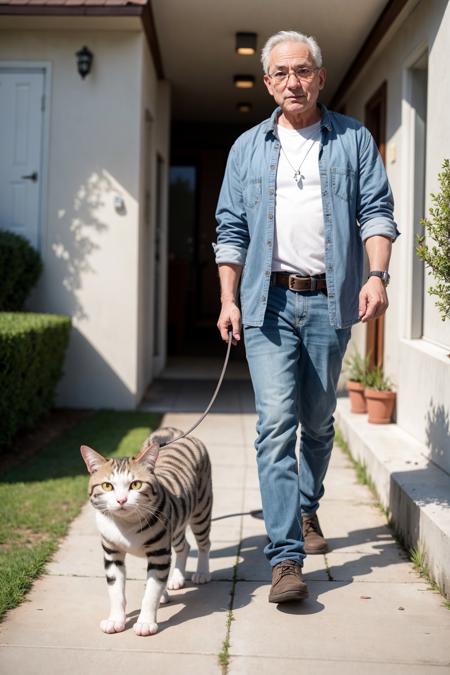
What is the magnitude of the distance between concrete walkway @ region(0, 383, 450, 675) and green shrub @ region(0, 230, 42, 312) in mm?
2946

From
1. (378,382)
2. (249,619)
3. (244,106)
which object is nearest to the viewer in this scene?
(249,619)

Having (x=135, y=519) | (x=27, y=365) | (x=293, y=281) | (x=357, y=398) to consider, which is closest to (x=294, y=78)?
(x=293, y=281)

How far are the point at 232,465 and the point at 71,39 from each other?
158 inches

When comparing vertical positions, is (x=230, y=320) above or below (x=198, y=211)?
below

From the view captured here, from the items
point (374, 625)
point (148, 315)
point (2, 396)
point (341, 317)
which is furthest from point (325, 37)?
point (374, 625)

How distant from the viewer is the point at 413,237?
5.69 metres

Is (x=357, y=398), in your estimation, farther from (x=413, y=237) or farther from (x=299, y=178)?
(x=299, y=178)

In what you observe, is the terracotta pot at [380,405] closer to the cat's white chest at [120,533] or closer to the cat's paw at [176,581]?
the cat's paw at [176,581]

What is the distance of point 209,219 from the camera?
1460 cm

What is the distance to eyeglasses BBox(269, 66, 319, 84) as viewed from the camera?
330cm

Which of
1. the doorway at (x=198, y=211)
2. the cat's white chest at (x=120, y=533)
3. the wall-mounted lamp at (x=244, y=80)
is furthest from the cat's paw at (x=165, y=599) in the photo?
the doorway at (x=198, y=211)

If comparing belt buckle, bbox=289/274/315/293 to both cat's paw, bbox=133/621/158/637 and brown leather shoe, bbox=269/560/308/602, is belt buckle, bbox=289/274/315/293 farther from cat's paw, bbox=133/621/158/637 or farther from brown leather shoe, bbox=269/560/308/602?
cat's paw, bbox=133/621/158/637

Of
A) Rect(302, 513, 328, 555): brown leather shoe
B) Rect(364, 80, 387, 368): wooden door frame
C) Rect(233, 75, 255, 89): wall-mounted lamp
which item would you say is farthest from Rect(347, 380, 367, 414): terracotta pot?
Rect(233, 75, 255, 89): wall-mounted lamp

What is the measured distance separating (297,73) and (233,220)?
25.0 inches
